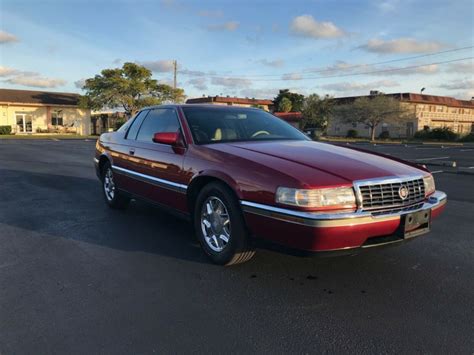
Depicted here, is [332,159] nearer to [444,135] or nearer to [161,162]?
[161,162]

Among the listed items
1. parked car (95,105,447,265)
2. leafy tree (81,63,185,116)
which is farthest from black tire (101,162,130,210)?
leafy tree (81,63,185,116)

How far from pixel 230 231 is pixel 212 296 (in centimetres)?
65

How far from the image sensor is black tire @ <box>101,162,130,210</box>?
242 inches

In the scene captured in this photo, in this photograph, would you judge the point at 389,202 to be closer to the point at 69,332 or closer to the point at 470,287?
the point at 470,287

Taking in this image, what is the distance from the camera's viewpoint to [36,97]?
44.1 metres

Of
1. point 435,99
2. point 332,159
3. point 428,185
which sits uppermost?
point 435,99

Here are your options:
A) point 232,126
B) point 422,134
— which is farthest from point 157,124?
point 422,134

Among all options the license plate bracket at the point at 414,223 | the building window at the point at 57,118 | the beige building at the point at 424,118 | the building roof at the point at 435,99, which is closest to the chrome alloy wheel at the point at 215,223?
the license plate bracket at the point at 414,223

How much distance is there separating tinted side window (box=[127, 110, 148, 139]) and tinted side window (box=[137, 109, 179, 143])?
0.13 metres

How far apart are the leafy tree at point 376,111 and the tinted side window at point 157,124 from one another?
46.5 meters

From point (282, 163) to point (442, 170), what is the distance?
36.3 feet

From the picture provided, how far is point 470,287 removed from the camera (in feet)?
Result: 11.5

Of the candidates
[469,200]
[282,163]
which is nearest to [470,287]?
[282,163]

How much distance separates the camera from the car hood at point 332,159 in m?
3.42
